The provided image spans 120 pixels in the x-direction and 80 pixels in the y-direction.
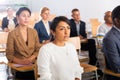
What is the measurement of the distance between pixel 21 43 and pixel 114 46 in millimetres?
1123

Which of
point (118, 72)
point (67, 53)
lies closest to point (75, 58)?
point (67, 53)

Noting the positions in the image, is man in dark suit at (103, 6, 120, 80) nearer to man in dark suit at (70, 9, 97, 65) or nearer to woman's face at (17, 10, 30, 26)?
woman's face at (17, 10, 30, 26)

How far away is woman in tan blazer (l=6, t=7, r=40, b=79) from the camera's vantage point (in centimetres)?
295

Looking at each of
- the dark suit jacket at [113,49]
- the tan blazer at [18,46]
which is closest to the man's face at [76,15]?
the tan blazer at [18,46]

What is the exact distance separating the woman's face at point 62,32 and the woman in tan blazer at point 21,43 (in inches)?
36.8

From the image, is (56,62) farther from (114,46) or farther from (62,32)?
A: (114,46)

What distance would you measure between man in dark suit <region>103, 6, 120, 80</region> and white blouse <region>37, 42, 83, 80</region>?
1.55 ft

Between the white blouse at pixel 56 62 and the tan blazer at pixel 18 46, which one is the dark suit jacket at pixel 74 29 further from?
the white blouse at pixel 56 62

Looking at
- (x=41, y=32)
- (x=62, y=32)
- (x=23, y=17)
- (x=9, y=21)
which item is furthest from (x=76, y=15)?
(x=62, y=32)

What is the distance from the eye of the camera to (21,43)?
297 centimetres

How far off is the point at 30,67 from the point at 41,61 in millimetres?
894

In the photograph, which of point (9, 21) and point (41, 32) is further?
point (9, 21)

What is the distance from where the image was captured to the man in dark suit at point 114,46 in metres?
2.45

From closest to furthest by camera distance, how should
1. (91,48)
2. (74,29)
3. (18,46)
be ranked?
(18,46)
(91,48)
(74,29)
